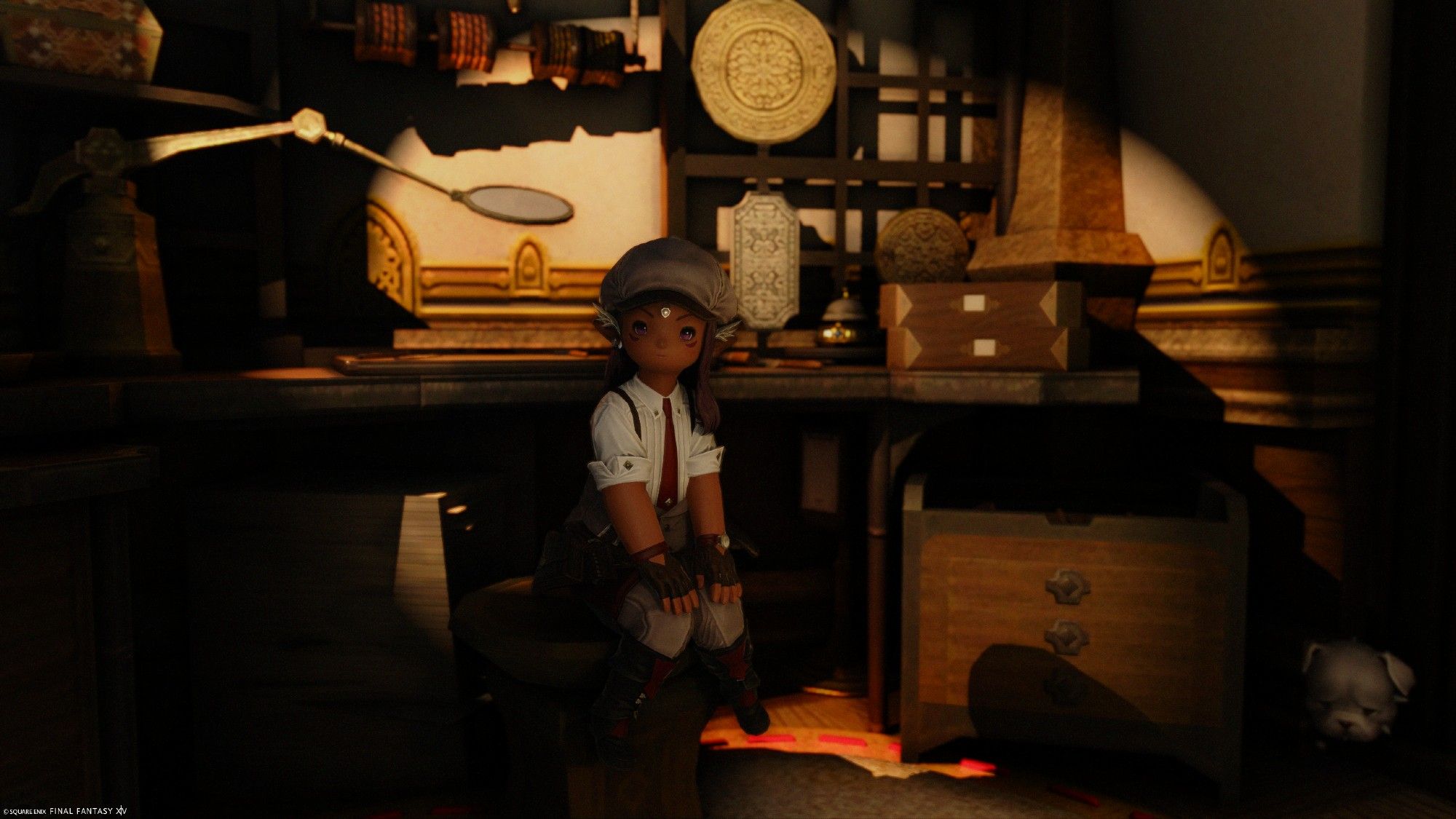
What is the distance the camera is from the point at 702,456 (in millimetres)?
1619

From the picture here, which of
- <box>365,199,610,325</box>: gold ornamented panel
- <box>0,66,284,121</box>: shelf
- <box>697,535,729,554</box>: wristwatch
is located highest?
<box>0,66,284,121</box>: shelf

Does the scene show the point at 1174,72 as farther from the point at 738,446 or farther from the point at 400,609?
the point at 400,609

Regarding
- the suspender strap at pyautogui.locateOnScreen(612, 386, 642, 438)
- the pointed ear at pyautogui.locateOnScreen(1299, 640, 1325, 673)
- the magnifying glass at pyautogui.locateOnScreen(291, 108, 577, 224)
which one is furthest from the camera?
the magnifying glass at pyautogui.locateOnScreen(291, 108, 577, 224)

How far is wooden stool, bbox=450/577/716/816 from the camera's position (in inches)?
59.1

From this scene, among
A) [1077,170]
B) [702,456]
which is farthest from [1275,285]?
[702,456]

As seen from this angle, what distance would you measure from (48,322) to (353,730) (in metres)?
1.14

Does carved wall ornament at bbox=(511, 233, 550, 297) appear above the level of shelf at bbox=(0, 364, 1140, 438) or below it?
above

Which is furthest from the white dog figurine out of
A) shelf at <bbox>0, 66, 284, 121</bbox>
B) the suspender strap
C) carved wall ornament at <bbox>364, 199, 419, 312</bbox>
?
shelf at <bbox>0, 66, 284, 121</bbox>

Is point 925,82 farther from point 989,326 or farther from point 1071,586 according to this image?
point 1071,586

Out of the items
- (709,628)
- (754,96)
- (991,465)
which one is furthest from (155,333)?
(991,465)

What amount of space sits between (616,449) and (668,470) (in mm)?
113

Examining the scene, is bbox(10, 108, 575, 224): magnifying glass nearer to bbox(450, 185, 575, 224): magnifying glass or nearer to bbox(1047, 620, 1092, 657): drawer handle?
bbox(450, 185, 575, 224): magnifying glass

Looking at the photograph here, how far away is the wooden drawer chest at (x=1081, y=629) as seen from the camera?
190cm

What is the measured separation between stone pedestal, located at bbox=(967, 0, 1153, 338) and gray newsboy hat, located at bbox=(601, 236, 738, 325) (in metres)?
1.24
